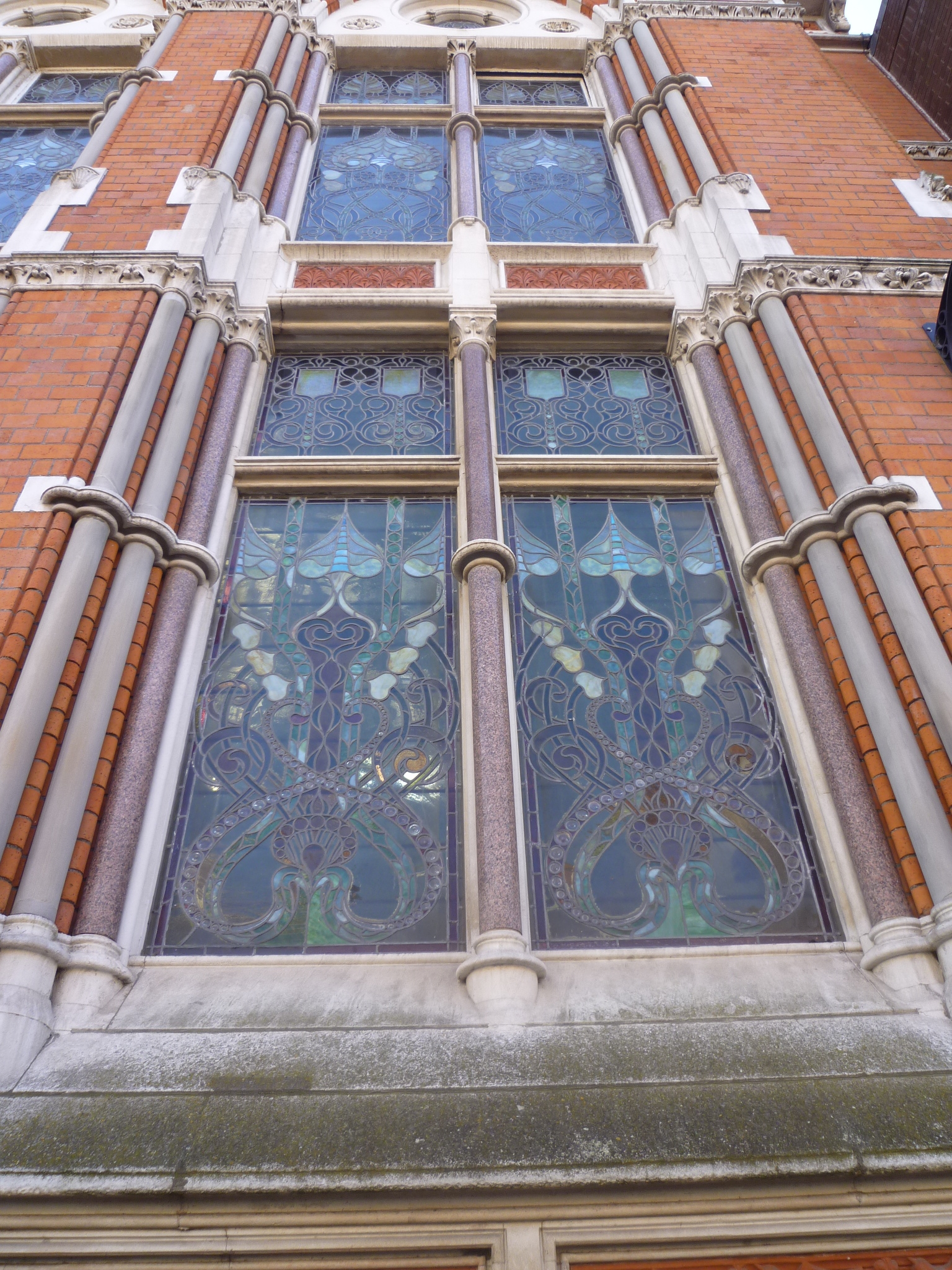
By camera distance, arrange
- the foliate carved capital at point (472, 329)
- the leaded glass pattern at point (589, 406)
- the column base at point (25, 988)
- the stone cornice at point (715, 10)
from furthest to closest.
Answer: the stone cornice at point (715, 10) < the foliate carved capital at point (472, 329) < the leaded glass pattern at point (589, 406) < the column base at point (25, 988)

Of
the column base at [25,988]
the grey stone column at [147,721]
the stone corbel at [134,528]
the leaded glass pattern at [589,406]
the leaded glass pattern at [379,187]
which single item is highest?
the leaded glass pattern at [379,187]

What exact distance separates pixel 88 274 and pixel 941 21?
391 inches

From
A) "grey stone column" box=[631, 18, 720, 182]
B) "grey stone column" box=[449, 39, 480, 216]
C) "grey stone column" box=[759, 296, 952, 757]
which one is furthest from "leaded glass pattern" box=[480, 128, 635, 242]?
"grey stone column" box=[759, 296, 952, 757]

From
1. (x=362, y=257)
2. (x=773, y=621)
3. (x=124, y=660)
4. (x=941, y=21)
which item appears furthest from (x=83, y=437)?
(x=941, y=21)

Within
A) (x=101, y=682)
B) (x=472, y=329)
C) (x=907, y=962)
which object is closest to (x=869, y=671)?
(x=907, y=962)

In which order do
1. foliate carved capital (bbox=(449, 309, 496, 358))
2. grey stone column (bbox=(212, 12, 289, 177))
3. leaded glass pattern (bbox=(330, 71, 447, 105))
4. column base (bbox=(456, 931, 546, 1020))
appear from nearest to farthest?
column base (bbox=(456, 931, 546, 1020)) < foliate carved capital (bbox=(449, 309, 496, 358)) < grey stone column (bbox=(212, 12, 289, 177)) < leaded glass pattern (bbox=(330, 71, 447, 105))

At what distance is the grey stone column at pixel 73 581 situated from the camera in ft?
13.8

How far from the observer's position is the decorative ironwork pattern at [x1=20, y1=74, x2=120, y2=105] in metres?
10.8

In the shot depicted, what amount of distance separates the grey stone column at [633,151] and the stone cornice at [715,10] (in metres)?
0.51

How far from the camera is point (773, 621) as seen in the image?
5559mm

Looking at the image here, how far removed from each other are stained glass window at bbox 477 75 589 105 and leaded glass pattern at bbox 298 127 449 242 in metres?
1.07

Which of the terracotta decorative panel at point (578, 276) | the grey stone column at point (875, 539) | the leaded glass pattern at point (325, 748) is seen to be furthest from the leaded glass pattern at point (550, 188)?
the leaded glass pattern at point (325, 748)

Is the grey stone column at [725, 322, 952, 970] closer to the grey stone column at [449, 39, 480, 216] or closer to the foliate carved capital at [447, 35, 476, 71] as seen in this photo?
the grey stone column at [449, 39, 480, 216]

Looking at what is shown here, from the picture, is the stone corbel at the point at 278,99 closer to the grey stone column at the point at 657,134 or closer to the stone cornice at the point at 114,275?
the grey stone column at the point at 657,134
